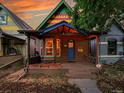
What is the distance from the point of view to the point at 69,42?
2344 centimetres

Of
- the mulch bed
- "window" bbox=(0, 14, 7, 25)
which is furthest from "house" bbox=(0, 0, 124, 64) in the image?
the mulch bed

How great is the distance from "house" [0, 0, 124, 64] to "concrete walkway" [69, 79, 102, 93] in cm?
773

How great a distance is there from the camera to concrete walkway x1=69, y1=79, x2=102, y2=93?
1017 cm

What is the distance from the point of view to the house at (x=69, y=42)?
2078 cm

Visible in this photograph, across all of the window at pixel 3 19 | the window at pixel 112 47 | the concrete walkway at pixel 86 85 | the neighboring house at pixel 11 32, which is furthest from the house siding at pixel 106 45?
the window at pixel 3 19

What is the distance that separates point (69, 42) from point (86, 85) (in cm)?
1242

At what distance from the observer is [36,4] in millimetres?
38156

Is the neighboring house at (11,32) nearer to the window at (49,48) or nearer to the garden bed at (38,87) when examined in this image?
the window at (49,48)

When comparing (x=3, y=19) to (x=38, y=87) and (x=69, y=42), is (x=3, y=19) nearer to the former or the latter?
(x=69, y=42)

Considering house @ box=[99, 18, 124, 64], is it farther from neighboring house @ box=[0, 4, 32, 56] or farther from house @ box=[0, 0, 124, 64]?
neighboring house @ box=[0, 4, 32, 56]

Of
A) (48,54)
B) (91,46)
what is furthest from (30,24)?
(91,46)

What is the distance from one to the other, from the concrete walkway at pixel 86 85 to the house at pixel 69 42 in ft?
25.3

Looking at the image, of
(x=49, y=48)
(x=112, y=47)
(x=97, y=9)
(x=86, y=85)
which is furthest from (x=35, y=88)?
(x=112, y=47)

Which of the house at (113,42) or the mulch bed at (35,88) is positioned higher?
the house at (113,42)
